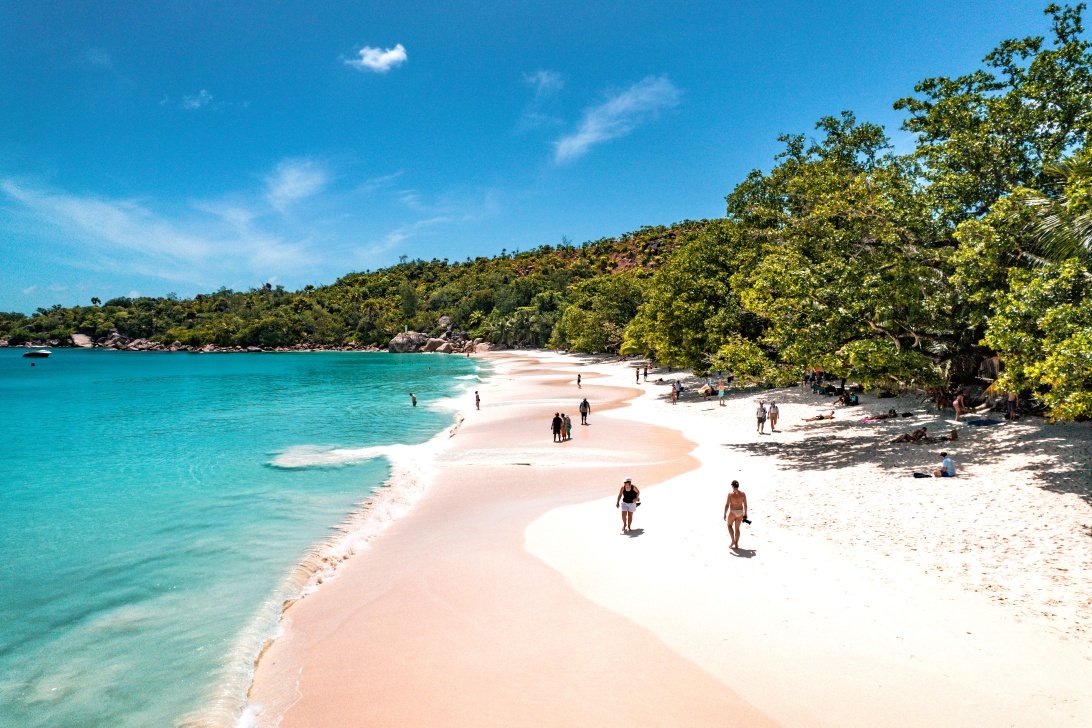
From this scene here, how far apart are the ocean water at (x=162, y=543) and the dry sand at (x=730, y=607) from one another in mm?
1665

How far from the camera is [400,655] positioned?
884 cm

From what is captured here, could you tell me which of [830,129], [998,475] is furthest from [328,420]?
[830,129]

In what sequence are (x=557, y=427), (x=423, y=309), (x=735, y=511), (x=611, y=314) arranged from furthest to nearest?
1. (x=423, y=309)
2. (x=611, y=314)
3. (x=557, y=427)
4. (x=735, y=511)

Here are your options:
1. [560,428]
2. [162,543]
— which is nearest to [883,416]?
[560,428]

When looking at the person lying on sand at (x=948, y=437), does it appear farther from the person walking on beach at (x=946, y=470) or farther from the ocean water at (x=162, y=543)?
the ocean water at (x=162, y=543)

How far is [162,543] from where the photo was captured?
611 inches

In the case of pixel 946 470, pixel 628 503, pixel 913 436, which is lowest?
pixel 628 503

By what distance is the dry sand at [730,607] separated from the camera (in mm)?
7250

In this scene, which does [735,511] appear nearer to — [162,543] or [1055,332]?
[1055,332]

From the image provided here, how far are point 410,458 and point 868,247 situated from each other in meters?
20.6

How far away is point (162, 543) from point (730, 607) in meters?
15.6

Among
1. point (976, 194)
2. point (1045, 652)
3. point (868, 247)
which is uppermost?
point (976, 194)

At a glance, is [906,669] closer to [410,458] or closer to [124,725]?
[124,725]

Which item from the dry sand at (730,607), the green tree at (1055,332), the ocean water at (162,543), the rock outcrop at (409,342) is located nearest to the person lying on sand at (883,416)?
the dry sand at (730,607)
